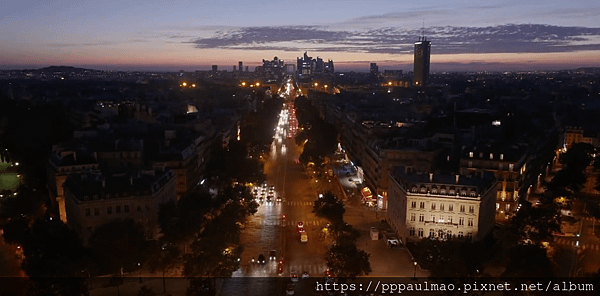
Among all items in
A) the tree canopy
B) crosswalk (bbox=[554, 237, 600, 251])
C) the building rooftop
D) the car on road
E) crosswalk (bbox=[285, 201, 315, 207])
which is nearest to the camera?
the car on road

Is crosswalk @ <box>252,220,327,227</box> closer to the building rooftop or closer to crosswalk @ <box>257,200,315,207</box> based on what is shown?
crosswalk @ <box>257,200,315,207</box>

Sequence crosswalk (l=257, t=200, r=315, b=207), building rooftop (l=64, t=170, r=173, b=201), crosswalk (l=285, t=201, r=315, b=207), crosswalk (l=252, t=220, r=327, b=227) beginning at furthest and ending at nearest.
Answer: crosswalk (l=285, t=201, r=315, b=207) → crosswalk (l=257, t=200, r=315, b=207) → crosswalk (l=252, t=220, r=327, b=227) → building rooftop (l=64, t=170, r=173, b=201)

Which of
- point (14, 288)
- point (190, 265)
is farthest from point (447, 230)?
point (14, 288)

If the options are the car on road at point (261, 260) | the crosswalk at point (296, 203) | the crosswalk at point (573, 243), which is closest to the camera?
the car on road at point (261, 260)

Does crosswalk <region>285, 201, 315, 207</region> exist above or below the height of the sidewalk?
below

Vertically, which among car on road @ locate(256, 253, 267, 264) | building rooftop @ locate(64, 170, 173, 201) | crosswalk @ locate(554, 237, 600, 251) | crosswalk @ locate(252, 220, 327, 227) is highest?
building rooftop @ locate(64, 170, 173, 201)

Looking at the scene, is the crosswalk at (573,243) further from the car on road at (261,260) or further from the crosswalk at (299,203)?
the car on road at (261,260)

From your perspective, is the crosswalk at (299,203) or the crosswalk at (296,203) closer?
the crosswalk at (296,203)

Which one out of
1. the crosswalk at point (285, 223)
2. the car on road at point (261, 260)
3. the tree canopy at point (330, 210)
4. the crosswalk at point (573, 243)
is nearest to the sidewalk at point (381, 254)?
the tree canopy at point (330, 210)

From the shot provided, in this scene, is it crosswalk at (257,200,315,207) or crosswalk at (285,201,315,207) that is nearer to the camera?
crosswalk at (257,200,315,207)

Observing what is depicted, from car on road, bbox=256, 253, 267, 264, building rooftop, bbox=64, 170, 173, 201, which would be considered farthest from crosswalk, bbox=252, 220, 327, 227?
building rooftop, bbox=64, 170, 173, 201

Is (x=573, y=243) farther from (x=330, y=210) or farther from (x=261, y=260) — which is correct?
(x=261, y=260)

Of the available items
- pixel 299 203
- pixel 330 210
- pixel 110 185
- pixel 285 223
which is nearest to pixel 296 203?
pixel 299 203
